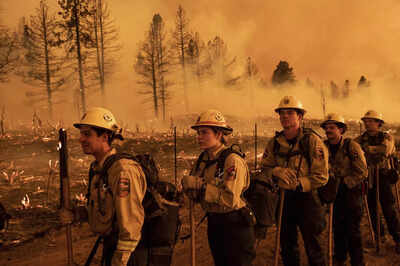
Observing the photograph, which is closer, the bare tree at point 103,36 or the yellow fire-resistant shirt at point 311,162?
the yellow fire-resistant shirt at point 311,162

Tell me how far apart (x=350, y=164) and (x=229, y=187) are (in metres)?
3.01

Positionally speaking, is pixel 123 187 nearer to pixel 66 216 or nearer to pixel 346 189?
pixel 66 216

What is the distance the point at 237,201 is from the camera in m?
3.12

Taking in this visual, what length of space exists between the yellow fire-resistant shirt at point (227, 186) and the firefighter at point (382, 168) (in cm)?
417

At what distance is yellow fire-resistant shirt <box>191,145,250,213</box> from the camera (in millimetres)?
3045

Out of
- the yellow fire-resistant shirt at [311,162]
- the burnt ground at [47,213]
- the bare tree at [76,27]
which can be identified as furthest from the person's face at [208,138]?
the bare tree at [76,27]

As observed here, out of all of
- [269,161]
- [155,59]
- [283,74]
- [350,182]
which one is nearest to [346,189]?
[350,182]

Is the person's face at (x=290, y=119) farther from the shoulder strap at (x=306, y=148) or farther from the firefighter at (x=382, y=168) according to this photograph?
the firefighter at (x=382, y=168)

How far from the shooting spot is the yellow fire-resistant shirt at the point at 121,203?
8.30ft

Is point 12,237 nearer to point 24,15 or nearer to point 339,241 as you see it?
point 339,241

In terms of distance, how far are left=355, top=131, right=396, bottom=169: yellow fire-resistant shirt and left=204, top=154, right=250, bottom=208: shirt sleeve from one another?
4.30 m

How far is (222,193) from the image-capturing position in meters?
3.06

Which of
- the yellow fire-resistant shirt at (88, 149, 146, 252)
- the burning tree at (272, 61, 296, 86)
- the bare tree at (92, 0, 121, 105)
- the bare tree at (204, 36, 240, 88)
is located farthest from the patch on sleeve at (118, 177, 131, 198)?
the burning tree at (272, 61, 296, 86)

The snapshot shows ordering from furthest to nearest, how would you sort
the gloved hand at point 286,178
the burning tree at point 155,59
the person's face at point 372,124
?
the burning tree at point 155,59, the person's face at point 372,124, the gloved hand at point 286,178
